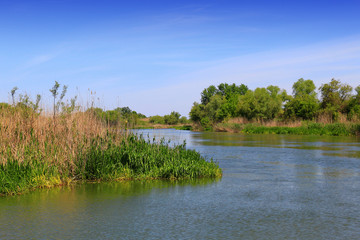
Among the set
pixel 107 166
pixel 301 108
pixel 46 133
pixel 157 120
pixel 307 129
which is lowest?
pixel 107 166

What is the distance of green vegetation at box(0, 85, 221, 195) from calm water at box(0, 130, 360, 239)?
2.20 feet

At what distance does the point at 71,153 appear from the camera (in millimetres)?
12695

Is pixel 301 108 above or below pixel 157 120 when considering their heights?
above

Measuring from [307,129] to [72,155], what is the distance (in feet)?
146

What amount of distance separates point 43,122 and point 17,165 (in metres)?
2.30

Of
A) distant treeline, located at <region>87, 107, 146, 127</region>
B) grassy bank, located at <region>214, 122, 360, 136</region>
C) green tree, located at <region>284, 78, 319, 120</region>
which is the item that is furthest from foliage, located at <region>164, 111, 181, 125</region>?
distant treeline, located at <region>87, 107, 146, 127</region>

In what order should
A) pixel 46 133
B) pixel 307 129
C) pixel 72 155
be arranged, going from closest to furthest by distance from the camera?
pixel 72 155 < pixel 46 133 < pixel 307 129

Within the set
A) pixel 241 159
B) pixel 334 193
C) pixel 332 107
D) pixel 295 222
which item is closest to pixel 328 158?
pixel 241 159

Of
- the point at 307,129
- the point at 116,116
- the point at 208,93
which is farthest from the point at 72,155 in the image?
the point at 208,93

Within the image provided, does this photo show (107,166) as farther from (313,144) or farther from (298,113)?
(298,113)

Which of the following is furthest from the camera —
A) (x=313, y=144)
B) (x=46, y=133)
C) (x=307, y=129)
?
(x=307, y=129)

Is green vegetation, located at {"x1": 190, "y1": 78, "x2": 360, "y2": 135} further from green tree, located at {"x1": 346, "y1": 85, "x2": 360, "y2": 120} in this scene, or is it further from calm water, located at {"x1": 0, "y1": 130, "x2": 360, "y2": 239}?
calm water, located at {"x1": 0, "y1": 130, "x2": 360, "y2": 239}

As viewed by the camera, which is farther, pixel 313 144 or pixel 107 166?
pixel 313 144

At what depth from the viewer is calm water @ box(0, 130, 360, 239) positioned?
292 inches
